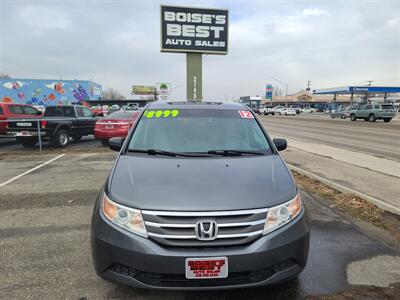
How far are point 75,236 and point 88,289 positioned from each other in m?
1.37

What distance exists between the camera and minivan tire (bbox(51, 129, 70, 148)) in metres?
13.2

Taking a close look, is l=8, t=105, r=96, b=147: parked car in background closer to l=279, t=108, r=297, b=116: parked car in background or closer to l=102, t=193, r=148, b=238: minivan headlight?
l=102, t=193, r=148, b=238: minivan headlight

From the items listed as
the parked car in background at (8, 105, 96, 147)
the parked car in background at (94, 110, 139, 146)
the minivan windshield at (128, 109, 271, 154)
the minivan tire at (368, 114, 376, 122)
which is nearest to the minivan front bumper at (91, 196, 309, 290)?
the minivan windshield at (128, 109, 271, 154)

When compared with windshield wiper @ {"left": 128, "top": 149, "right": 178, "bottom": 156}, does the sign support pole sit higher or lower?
higher

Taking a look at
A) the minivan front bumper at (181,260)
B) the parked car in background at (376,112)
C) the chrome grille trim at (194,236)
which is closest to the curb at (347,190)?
the minivan front bumper at (181,260)

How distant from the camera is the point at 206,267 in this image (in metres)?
2.44

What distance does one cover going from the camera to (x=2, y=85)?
1911 inches

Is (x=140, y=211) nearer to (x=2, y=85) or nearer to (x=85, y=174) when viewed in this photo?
(x=85, y=174)

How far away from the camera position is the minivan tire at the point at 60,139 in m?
13.2

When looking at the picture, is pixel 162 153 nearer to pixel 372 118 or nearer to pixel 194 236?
pixel 194 236

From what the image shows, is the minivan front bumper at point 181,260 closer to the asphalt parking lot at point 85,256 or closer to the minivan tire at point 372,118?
the asphalt parking lot at point 85,256

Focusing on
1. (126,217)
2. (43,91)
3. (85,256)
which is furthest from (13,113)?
(43,91)

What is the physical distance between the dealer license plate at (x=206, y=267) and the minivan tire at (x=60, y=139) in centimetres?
1209

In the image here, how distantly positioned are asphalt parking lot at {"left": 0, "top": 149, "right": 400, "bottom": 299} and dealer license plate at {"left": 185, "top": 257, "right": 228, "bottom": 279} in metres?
0.58
